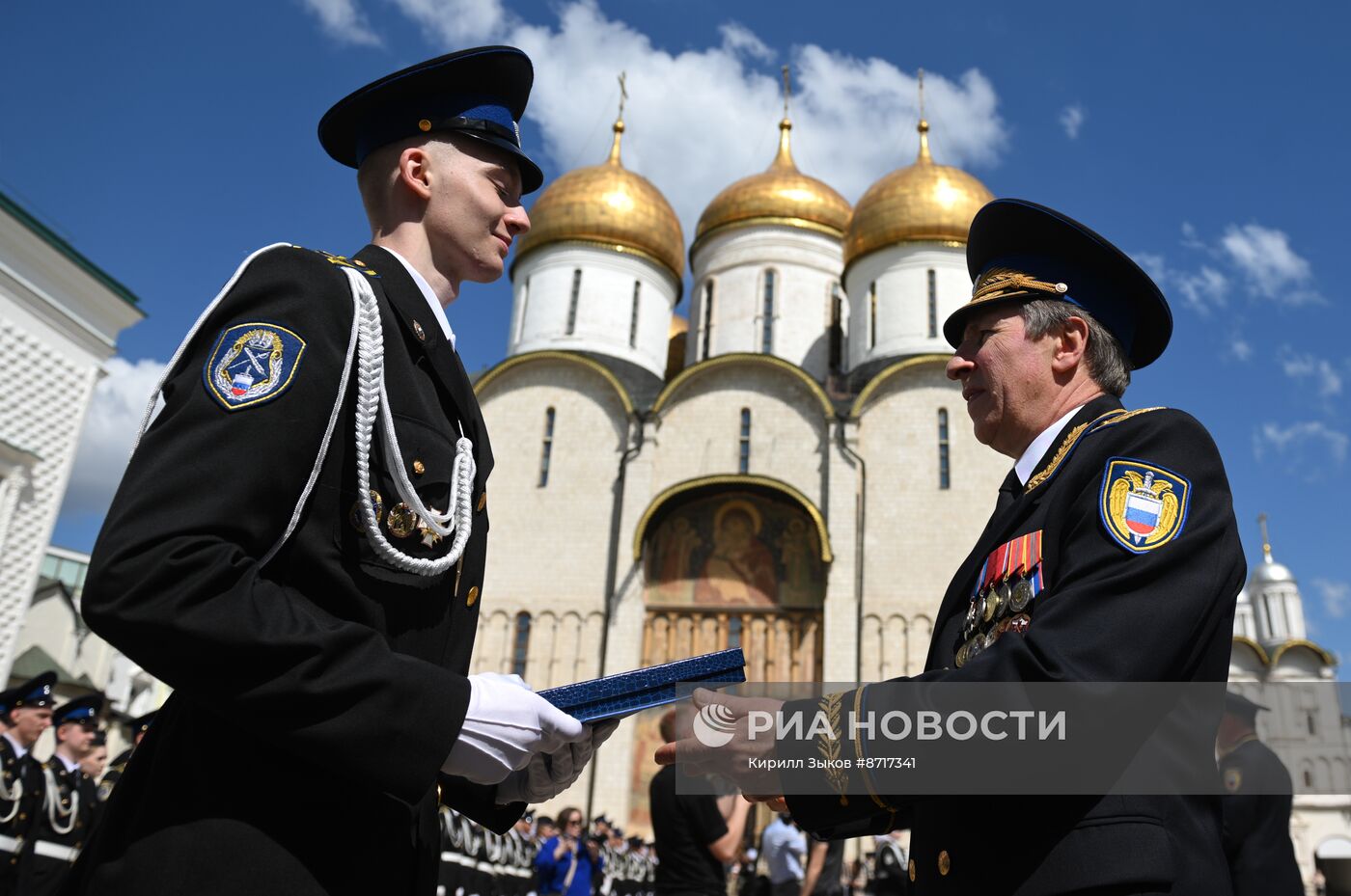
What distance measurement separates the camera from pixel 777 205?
24.2m

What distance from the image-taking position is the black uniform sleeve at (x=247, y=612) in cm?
131

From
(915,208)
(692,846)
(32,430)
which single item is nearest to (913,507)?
(915,208)

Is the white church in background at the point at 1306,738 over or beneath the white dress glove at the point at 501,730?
over

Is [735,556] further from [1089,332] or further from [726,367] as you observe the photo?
[1089,332]

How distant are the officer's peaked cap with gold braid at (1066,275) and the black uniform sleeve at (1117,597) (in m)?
0.42

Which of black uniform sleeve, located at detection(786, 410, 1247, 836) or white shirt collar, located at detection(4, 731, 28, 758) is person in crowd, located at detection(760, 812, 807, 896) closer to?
white shirt collar, located at detection(4, 731, 28, 758)

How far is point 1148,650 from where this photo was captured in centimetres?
168

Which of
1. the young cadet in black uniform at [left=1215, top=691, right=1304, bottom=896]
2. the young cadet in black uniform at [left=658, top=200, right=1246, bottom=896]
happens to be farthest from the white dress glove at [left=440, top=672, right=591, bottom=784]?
the young cadet in black uniform at [left=1215, top=691, right=1304, bottom=896]

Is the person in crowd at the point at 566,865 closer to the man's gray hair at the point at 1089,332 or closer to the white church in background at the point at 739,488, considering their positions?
the white church in background at the point at 739,488

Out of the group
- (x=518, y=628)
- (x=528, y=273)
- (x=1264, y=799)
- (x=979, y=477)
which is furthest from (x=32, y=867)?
(x=528, y=273)

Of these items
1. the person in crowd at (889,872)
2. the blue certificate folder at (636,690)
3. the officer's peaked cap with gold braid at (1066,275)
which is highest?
the officer's peaked cap with gold braid at (1066,275)

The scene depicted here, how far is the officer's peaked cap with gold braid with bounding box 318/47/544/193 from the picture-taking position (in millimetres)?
2010

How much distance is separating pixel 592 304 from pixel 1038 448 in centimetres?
2077

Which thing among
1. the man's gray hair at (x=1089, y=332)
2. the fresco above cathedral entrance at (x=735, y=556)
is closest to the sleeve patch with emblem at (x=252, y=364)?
the man's gray hair at (x=1089, y=332)
